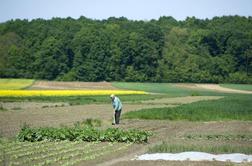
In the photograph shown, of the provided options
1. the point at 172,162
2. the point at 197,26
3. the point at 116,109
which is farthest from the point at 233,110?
the point at 197,26

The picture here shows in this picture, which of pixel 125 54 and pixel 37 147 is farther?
pixel 125 54

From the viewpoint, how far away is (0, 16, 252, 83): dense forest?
99875 millimetres

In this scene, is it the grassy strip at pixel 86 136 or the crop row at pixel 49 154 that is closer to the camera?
the crop row at pixel 49 154

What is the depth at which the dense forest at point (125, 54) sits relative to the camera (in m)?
99.9

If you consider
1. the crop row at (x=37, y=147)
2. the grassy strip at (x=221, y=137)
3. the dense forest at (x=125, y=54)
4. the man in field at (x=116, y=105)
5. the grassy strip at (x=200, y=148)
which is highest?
the dense forest at (x=125, y=54)

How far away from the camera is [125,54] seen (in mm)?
105188

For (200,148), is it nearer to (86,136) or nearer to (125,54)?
(86,136)

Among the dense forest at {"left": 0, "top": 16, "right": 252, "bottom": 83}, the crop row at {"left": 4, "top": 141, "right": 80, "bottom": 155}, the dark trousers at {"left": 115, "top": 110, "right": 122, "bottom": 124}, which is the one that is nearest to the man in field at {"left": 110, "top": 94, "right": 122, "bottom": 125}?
the dark trousers at {"left": 115, "top": 110, "right": 122, "bottom": 124}

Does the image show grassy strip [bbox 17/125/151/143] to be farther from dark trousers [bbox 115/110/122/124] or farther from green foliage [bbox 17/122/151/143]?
dark trousers [bbox 115/110/122/124]

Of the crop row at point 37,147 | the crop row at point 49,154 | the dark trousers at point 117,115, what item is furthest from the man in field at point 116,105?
the crop row at point 49,154

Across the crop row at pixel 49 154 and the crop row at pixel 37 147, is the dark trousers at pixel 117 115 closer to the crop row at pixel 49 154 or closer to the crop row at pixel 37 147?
the crop row at pixel 37 147

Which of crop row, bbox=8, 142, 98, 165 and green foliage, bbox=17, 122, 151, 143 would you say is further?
green foliage, bbox=17, 122, 151, 143

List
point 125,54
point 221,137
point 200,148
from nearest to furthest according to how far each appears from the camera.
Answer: point 200,148, point 221,137, point 125,54

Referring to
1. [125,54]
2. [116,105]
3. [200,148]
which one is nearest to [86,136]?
[200,148]
